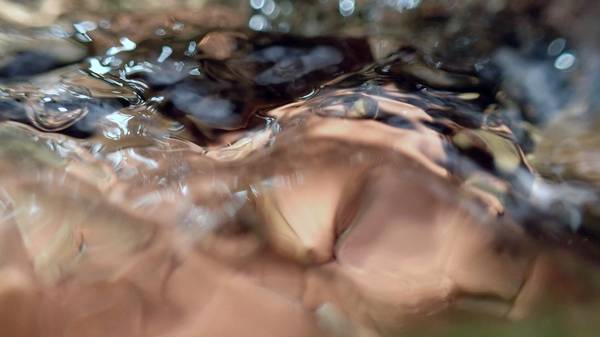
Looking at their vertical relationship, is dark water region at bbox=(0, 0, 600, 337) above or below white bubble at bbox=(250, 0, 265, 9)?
below

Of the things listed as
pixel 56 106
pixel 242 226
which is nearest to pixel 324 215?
pixel 242 226

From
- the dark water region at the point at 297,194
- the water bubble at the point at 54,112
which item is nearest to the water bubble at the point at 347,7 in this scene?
the dark water region at the point at 297,194

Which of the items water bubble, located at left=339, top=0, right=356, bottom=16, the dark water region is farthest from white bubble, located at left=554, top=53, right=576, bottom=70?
water bubble, located at left=339, top=0, right=356, bottom=16

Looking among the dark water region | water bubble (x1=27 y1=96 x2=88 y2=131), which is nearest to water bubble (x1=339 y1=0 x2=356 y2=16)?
the dark water region

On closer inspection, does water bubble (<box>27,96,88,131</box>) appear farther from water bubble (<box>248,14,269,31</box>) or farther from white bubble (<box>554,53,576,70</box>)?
white bubble (<box>554,53,576,70</box>)

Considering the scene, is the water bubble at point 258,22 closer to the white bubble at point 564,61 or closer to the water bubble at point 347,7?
the water bubble at point 347,7

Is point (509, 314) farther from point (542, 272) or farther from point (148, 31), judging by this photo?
point (148, 31)

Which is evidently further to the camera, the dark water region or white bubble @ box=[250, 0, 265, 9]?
white bubble @ box=[250, 0, 265, 9]

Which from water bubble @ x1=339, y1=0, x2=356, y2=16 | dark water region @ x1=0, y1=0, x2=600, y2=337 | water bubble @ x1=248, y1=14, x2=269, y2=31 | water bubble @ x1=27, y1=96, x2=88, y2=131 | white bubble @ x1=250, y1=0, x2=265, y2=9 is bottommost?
dark water region @ x1=0, y1=0, x2=600, y2=337
